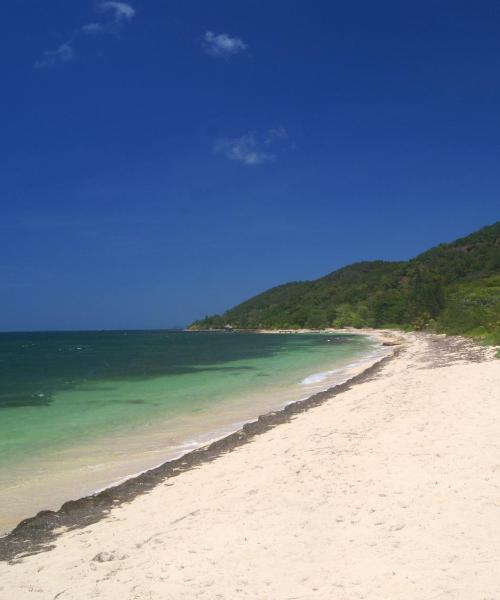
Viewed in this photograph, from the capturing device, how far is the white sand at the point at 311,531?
196 inches

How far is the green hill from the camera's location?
54.1 metres

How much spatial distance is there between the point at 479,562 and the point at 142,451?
33.1 ft

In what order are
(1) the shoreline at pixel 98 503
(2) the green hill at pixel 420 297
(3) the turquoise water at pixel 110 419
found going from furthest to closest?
(2) the green hill at pixel 420 297, (3) the turquoise water at pixel 110 419, (1) the shoreline at pixel 98 503

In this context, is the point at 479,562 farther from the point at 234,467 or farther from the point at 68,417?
the point at 68,417

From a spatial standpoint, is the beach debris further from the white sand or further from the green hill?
the green hill

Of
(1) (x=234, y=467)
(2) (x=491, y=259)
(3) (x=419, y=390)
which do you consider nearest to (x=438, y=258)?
(2) (x=491, y=259)

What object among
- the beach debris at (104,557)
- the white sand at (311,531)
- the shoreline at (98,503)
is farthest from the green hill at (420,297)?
the beach debris at (104,557)

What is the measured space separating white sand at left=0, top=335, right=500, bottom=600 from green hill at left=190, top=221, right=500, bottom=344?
36.1 meters

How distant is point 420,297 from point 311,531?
8535 centimetres

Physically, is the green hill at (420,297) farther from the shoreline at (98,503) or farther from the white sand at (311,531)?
the white sand at (311,531)

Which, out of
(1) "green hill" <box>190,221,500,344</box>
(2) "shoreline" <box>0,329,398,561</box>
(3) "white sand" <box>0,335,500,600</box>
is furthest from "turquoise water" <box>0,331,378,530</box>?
(1) "green hill" <box>190,221,500,344</box>

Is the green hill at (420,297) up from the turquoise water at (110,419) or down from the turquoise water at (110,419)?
up

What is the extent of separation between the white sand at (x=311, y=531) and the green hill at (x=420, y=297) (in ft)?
118

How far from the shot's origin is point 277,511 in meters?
7.15
